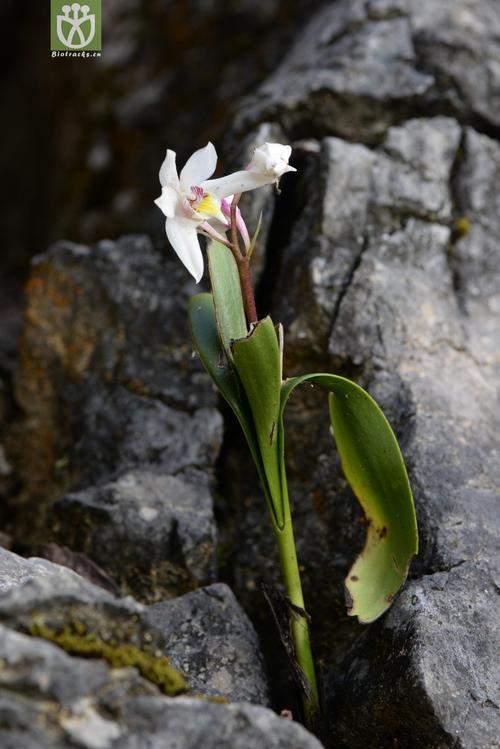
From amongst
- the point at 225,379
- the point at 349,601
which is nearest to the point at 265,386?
the point at 225,379

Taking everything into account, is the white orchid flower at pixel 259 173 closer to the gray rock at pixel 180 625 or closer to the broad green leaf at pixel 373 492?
the broad green leaf at pixel 373 492

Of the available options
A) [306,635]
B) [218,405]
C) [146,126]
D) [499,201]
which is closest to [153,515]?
[218,405]

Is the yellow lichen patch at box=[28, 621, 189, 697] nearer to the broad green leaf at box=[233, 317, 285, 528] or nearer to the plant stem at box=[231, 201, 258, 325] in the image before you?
the broad green leaf at box=[233, 317, 285, 528]

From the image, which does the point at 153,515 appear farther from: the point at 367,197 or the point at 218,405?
the point at 367,197

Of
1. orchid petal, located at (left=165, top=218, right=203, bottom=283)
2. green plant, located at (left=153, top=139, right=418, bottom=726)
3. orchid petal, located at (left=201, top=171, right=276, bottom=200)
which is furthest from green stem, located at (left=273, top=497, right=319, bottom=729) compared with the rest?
orchid petal, located at (left=201, top=171, right=276, bottom=200)

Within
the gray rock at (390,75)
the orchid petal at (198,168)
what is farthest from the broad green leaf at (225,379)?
the gray rock at (390,75)

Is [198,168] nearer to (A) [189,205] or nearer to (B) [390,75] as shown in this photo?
(A) [189,205]
